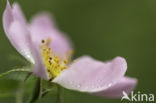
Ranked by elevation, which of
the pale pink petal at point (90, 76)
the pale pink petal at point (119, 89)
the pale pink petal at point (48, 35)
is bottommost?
the pale pink petal at point (119, 89)

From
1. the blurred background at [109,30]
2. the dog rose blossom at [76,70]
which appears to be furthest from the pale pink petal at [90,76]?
the blurred background at [109,30]

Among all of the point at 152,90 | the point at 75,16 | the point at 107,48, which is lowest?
the point at 152,90

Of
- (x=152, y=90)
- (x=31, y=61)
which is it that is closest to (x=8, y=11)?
(x=31, y=61)

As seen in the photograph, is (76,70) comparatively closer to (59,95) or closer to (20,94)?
(59,95)

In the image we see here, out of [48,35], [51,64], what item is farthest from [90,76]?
[48,35]

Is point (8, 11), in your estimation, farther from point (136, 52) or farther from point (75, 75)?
point (136, 52)

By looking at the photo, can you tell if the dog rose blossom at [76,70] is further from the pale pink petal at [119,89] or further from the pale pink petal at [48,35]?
the pale pink petal at [48,35]
